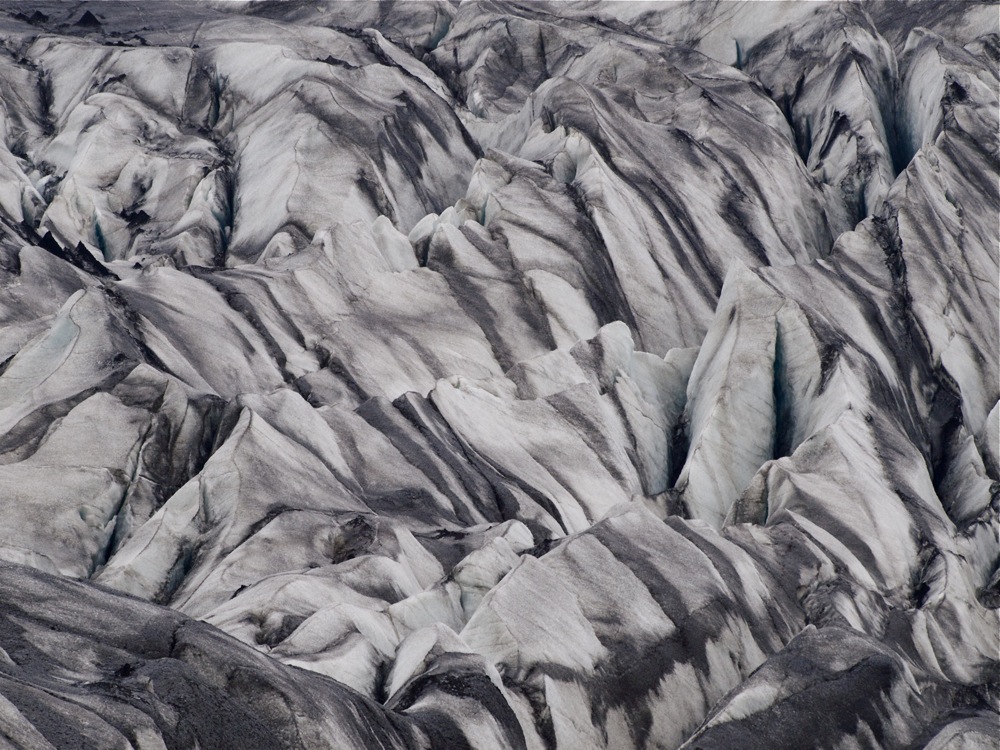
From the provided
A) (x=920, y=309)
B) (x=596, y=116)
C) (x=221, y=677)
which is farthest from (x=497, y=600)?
(x=596, y=116)

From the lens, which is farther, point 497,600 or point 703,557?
point 703,557

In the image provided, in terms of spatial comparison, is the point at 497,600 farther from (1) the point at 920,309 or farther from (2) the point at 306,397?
(1) the point at 920,309

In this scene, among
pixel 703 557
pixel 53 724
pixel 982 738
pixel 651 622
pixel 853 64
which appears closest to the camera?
pixel 53 724

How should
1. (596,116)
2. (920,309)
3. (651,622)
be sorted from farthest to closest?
1. (596,116)
2. (920,309)
3. (651,622)

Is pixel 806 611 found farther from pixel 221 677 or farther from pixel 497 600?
pixel 221 677

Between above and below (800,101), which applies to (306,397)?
below

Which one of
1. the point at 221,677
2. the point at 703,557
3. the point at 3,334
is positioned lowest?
the point at 3,334
